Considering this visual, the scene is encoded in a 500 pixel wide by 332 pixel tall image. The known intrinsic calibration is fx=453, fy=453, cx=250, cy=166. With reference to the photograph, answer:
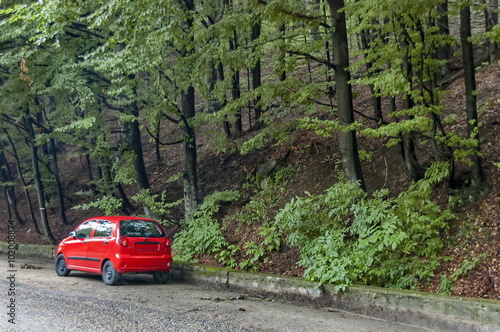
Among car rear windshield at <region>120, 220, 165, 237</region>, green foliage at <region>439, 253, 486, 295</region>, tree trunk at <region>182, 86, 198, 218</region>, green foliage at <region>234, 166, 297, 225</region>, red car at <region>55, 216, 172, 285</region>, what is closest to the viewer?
green foliage at <region>439, 253, 486, 295</region>

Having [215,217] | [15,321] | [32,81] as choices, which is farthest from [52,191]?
[15,321]

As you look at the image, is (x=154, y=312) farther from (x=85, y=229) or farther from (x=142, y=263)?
(x=85, y=229)

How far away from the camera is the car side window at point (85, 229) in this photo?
453 inches

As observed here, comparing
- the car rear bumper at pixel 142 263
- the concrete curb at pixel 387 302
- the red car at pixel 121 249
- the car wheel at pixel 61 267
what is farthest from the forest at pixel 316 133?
the car wheel at pixel 61 267

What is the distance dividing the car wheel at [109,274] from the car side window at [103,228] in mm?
740

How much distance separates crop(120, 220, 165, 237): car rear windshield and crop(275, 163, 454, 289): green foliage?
3199 millimetres

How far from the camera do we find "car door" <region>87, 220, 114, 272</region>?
10688mm

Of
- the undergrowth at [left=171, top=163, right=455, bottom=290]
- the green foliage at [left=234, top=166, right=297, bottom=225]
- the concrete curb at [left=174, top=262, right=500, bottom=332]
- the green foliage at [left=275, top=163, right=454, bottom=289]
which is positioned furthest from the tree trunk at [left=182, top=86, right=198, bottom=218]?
the green foliage at [left=275, top=163, right=454, bottom=289]

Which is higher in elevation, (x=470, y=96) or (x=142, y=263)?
(x=470, y=96)

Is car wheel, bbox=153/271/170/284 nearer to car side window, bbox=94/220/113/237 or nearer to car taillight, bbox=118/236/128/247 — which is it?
car taillight, bbox=118/236/128/247

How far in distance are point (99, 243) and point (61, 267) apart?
6.82 feet

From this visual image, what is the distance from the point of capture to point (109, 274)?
10477 mm

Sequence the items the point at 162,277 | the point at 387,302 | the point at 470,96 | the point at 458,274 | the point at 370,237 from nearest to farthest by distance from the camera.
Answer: the point at 387,302
the point at 458,274
the point at 370,237
the point at 470,96
the point at 162,277

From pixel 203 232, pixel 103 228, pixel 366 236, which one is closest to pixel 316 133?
pixel 366 236
